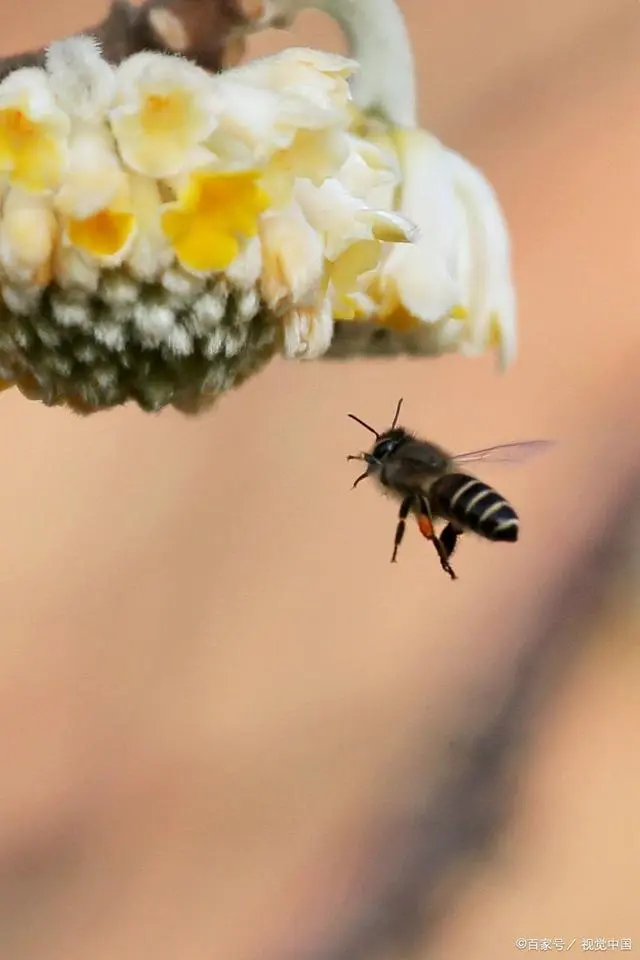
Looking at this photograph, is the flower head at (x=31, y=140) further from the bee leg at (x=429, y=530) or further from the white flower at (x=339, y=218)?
the bee leg at (x=429, y=530)

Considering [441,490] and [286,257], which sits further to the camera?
[441,490]

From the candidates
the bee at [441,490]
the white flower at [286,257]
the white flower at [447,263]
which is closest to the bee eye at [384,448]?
the bee at [441,490]

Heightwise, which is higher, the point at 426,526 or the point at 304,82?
the point at 304,82

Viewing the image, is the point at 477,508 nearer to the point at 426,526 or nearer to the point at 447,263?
the point at 426,526

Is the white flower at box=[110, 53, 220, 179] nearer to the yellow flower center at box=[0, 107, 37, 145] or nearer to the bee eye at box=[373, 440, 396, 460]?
the yellow flower center at box=[0, 107, 37, 145]

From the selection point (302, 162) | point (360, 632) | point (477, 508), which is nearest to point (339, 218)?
point (302, 162)

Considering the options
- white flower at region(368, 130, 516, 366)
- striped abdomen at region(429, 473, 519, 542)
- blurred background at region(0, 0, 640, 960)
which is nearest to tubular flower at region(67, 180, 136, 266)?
white flower at region(368, 130, 516, 366)

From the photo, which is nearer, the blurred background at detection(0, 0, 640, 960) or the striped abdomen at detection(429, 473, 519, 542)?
the striped abdomen at detection(429, 473, 519, 542)
